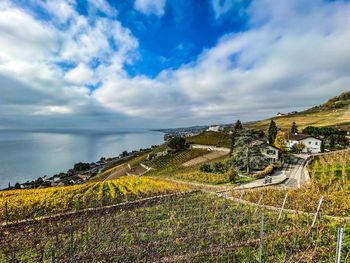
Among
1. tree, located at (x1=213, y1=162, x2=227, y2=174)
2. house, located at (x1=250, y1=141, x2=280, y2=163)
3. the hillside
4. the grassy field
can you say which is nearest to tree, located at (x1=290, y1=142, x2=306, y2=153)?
house, located at (x1=250, y1=141, x2=280, y2=163)

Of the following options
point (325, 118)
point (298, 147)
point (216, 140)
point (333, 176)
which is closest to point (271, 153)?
point (333, 176)

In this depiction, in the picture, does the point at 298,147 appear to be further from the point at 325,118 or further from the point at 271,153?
the point at 325,118

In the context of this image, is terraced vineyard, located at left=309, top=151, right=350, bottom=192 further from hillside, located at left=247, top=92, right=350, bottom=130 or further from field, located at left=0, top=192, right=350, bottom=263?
hillside, located at left=247, top=92, right=350, bottom=130

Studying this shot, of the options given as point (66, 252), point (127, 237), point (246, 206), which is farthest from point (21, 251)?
point (246, 206)

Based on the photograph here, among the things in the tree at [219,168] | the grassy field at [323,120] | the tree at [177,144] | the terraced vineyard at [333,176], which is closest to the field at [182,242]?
the terraced vineyard at [333,176]

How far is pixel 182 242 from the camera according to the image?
584 cm

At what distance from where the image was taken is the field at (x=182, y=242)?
500cm

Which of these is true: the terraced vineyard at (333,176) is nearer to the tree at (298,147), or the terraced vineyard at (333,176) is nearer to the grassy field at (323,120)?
the tree at (298,147)

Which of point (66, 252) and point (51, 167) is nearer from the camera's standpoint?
point (66, 252)

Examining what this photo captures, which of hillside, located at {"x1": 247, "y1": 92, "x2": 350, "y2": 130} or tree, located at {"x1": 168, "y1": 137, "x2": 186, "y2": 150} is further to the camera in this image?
hillside, located at {"x1": 247, "y1": 92, "x2": 350, "y2": 130}

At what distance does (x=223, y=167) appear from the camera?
2644 centimetres

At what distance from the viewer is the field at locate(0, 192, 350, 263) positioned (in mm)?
5004

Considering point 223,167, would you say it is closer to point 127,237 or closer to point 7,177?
point 127,237

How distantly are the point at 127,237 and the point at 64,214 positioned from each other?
19.2ft
